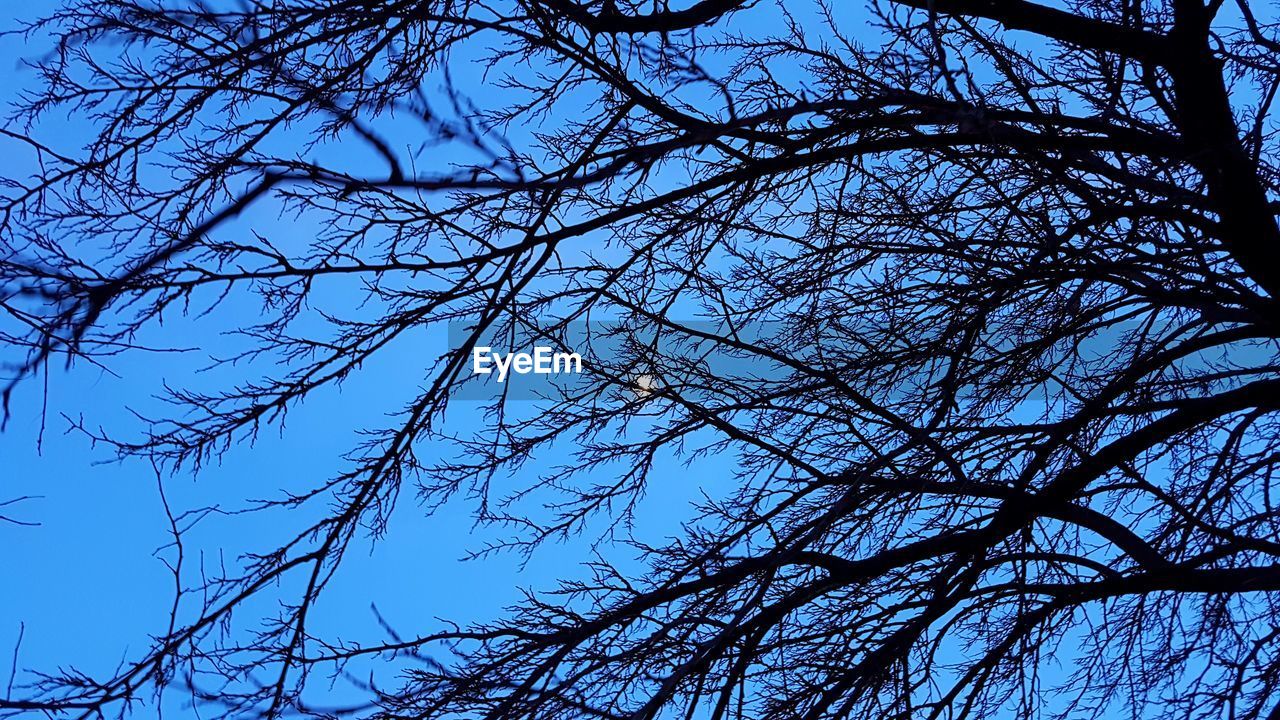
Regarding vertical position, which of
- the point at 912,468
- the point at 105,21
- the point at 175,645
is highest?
the point at 105,21

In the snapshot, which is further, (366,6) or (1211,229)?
(1211,229)

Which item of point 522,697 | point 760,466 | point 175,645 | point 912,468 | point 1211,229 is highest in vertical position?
point 1211,229

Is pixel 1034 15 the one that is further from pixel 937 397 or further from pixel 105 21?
pixel 105 21

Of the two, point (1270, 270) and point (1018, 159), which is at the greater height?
point (1018, 159)

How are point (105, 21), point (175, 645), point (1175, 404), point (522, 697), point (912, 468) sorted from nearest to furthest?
point (175, 645) < point (522, 697) < point (105, 21) < point (912, 468) < point (1175, 404)

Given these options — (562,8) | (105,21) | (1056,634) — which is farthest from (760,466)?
(105,21)

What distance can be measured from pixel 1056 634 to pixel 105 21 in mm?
5782

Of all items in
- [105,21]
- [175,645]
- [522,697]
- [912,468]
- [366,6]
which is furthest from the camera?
[912,468]

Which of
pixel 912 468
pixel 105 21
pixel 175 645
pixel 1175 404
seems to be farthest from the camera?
pixel 1175 404

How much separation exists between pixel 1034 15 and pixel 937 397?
2.24 metres

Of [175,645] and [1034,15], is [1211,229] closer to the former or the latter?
[1034,15]

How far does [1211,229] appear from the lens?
5543 mm

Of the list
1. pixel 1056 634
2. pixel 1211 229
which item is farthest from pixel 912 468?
pixel 1211 229

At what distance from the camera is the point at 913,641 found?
4.84 meters
